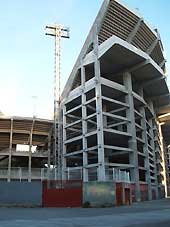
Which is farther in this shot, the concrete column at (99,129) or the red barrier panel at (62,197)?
the concrete column at (99,129)

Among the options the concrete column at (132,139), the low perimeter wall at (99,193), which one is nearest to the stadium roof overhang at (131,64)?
the concrete column at (132,139)

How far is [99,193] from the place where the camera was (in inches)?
1174

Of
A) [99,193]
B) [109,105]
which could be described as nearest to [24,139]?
[109,105]

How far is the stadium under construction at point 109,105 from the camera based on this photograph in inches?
1560

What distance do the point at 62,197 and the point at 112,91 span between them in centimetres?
1940

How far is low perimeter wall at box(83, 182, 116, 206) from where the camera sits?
96.2 feet

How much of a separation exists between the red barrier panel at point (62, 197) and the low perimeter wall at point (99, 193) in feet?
2.14

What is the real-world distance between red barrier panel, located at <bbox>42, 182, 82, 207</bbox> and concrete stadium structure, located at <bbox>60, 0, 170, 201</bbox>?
3322 millimetres

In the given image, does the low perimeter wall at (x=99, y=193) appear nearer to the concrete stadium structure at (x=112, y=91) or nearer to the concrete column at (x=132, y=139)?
the concrete stadium structure at (x=112, y=91)

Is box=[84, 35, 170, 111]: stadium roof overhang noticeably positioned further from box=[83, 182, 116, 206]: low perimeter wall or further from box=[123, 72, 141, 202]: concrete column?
box=[83, 182, 116, 206]: low perimeter wall

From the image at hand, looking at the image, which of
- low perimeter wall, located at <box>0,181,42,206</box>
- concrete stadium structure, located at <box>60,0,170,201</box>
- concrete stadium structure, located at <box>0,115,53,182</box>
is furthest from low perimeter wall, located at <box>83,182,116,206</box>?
concrete stadium structure, located at <box>0,115,53,182</box>

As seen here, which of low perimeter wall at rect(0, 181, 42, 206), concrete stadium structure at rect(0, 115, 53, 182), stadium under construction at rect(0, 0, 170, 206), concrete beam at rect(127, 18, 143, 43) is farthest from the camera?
concrete stadium structure at rect(0, 115, 53, 182)

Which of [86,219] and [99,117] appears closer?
[86,219]

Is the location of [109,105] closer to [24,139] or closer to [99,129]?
[99,129]
